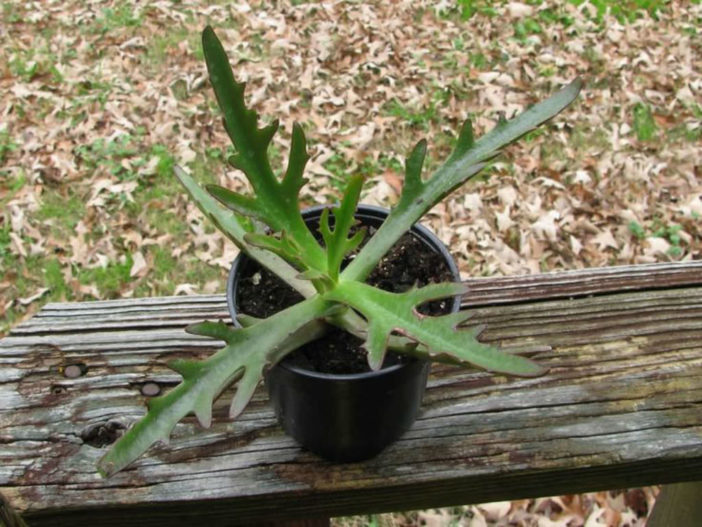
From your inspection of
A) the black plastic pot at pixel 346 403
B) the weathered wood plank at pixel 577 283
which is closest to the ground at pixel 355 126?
the weathered wood plank at pixel 577 283

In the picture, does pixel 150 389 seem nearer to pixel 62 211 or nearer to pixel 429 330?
pixel 429 330

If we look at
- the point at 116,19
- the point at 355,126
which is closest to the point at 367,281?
the point at 355,126

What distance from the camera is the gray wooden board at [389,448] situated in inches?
41.0

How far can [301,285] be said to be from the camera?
106 centimetres

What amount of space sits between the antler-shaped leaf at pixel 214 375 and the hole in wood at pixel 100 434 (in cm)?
28

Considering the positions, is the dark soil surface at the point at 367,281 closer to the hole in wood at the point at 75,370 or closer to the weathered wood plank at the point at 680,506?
the hole in wood at the point at 75,370

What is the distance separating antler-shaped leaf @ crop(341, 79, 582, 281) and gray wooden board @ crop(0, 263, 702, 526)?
270mm

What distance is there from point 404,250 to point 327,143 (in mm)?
2418

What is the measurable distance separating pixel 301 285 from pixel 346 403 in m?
0.19

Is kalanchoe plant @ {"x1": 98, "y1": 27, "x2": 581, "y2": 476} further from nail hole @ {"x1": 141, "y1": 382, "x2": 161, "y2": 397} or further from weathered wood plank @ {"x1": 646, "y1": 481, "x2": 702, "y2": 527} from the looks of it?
weathered wood plank @ {"x1": 646, "y1": 481, "x2": 702, "y2": 527}

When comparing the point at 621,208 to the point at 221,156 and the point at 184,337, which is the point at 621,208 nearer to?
the point at 221,156

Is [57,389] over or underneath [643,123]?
underneath

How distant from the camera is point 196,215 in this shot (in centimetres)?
324

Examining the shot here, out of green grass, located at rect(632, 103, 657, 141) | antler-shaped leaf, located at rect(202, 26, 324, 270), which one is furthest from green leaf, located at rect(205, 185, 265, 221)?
green grass, located at rect(632, 103, 657, 141)
